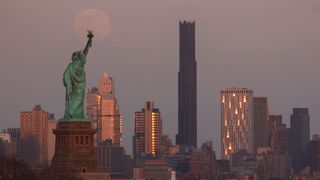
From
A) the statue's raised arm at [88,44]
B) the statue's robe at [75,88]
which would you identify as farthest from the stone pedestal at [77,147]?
the statue's raised arm at [88,44]

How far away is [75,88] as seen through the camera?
11344 centimetres

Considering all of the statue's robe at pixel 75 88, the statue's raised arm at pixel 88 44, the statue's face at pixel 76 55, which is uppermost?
the statue's raised arm at pixel 88 44

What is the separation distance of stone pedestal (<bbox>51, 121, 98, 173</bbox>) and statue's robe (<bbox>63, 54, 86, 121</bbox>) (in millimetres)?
824

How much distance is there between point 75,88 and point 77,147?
153 inches

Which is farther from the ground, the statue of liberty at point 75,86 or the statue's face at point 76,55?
the statue's face at point 76,55

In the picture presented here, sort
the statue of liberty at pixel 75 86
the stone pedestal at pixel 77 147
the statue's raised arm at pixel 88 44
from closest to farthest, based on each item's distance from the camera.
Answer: the stone pedestal at pixel 77 147
the statue's raised arm at pixel 88 44
the statue of liberty at pixel 75 86

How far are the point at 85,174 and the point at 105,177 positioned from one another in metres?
1.60

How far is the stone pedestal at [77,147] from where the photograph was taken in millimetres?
110438

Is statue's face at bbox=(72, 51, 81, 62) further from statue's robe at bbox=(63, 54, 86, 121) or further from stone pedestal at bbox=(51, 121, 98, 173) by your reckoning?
stone pedestal at bbox=(51, 121, 98, 173)

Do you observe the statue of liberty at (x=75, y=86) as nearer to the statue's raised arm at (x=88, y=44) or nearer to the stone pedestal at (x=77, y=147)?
the statue's raised arm at (x=88, y=44)

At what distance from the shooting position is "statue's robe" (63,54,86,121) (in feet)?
369

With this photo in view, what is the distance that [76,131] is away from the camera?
111 m

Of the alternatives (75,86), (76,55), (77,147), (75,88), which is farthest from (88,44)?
(77,147)

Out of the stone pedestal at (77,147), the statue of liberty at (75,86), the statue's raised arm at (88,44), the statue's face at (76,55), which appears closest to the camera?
the stone pedestal at (77,147)
